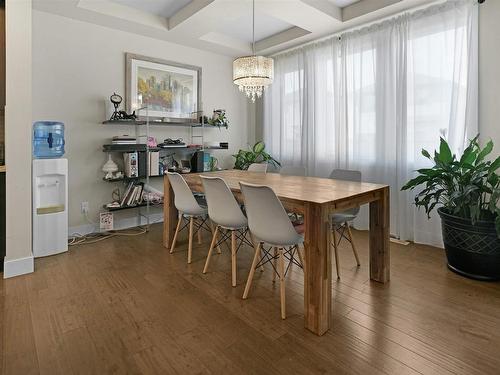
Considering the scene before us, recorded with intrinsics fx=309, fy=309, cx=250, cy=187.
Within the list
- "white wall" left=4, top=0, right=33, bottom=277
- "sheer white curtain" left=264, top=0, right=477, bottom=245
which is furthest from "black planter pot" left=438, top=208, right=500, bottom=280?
"white wall" left=4, top=0, right=33, bottom=277

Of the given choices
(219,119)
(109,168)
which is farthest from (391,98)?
(109,168)

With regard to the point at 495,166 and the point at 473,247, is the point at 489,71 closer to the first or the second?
the point at 495,166

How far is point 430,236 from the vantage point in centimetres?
339

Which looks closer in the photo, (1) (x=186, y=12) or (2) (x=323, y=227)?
(2) (x=323, y=227)

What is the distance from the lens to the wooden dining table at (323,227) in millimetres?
1808

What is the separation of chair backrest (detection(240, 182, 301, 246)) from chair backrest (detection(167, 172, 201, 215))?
0.87m

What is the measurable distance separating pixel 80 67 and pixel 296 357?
12.5ft

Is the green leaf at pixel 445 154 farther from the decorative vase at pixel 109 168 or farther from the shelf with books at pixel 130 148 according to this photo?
the decorative vase at pixel 109 168

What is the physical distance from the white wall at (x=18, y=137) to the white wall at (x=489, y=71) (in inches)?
Answer: 160

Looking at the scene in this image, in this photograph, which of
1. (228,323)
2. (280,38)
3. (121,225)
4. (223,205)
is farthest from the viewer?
(280,38)

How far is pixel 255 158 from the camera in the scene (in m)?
4.89

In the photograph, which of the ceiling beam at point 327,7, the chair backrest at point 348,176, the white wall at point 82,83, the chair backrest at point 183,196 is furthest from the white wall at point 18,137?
the chair backrest at point 348,176

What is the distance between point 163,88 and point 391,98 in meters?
2.95

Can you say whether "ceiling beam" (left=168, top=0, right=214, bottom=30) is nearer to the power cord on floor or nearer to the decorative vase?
the decorative vase
